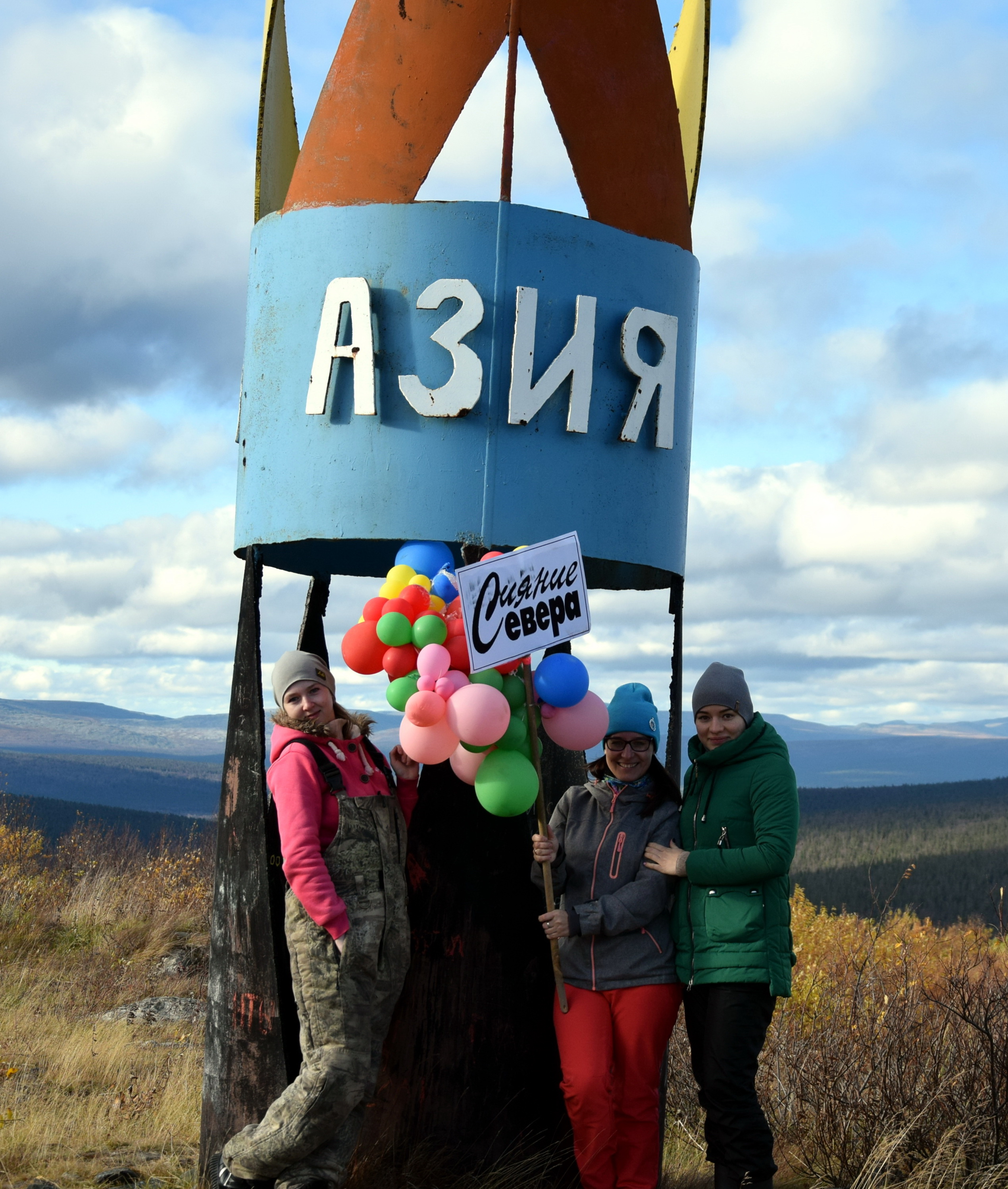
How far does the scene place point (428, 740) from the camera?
161 inches

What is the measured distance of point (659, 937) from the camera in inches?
172

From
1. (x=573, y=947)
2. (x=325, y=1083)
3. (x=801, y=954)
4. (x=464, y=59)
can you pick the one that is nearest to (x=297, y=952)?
(x=325, y=1083)

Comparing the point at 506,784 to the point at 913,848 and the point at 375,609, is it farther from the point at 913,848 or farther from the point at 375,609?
the point at 913,848

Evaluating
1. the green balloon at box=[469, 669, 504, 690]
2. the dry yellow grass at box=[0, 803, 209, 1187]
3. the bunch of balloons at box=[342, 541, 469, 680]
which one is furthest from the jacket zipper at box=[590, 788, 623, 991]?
the dry yellow grass at box=[0, 803, 209, 1187]

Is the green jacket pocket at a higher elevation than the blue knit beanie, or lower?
lower

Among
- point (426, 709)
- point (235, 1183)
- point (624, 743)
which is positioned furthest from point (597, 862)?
point (235, 1183)

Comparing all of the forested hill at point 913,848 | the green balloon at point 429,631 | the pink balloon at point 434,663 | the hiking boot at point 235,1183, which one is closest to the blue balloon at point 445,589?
the green balloon at point 429,631

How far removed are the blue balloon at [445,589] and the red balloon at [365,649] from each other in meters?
0.28

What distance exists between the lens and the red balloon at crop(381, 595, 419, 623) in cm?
424

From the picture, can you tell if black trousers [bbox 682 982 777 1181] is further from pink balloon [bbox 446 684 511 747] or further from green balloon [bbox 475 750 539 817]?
pink balloon [bbox 446 684 511 747]

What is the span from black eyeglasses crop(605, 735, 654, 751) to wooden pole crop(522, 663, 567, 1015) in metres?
0.28

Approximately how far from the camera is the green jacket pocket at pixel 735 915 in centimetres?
416

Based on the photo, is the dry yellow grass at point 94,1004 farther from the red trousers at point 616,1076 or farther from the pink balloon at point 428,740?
the pink balloon at point 428,740

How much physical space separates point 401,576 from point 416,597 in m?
0.15
